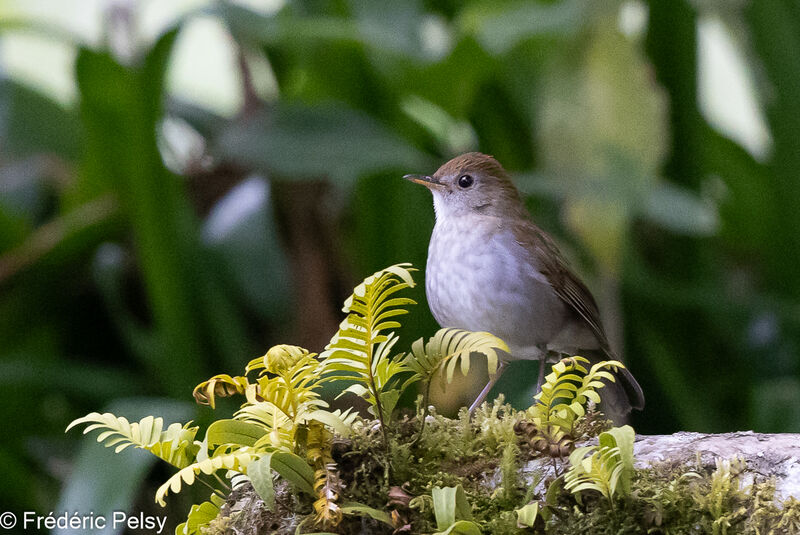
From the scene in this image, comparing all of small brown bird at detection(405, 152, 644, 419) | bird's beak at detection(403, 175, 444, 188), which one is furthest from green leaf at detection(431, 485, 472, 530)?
bird's beak at detection(403, 175, 444, 188)

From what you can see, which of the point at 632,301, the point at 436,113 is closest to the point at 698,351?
the point at 632,301

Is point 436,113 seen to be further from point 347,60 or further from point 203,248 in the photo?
point 203,248

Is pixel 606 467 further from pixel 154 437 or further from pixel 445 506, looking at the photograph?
pixel 154 437

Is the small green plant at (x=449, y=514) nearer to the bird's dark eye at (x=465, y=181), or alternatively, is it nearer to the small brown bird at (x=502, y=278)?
the small brown bird at (x=502, y=278)

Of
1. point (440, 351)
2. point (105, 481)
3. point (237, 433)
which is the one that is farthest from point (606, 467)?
point (105, 481)

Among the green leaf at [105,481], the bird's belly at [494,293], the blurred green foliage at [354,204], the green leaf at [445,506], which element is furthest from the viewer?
the blurred green foliage at [354,204]

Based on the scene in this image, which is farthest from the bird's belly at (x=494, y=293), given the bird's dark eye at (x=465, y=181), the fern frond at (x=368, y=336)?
the fern frond at (x=368, y=336)
